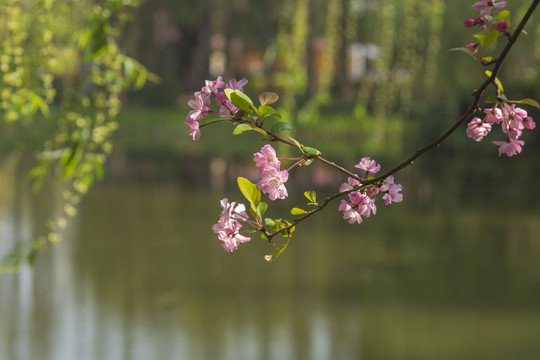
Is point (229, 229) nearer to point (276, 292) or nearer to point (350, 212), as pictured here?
point (350, 212)

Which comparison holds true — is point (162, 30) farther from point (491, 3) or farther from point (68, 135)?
point (491, 3)

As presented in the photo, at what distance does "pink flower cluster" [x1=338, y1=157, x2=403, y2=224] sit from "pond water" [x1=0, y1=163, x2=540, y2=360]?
270cm

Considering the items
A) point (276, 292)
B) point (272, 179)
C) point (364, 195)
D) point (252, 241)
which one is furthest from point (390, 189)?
point (252, 241)

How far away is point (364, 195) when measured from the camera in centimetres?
91

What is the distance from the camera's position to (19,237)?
18.2ft

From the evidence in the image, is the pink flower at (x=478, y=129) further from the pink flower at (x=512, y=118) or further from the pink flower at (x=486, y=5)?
the pink flower at (x=486, y=5)

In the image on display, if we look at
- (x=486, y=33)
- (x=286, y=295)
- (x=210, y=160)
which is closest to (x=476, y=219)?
(x=286, y=295)

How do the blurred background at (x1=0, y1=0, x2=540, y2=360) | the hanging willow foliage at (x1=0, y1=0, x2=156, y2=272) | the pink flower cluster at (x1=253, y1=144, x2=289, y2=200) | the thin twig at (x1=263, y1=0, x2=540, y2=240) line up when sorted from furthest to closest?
1. the blurred background at (x1=0, y1=0, x2=540, y2=360)
2. the hanging willow foliage at (x1=0, y1=0, x2=156, y2=272)
3. the pink flower cluster at (x1=253, y1=144, x2=289, y2=200)
4. the thin twig at (x1=263, y1=0, x2=540, y2=240)

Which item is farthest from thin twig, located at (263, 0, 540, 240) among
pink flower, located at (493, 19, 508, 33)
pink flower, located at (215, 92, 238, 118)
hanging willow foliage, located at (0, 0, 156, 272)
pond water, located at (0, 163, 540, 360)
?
pond water, located at (0, 163, 540, 360)

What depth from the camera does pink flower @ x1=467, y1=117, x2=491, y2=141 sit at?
81 cm

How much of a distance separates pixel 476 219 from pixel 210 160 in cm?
508

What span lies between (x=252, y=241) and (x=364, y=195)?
486cm

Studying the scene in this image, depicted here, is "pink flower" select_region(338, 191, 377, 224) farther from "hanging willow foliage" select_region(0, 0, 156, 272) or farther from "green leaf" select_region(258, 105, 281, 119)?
"hanging willow foliage" select_region(0, 0, 156, 272)

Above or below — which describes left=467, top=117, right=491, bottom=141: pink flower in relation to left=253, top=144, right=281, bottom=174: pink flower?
above
